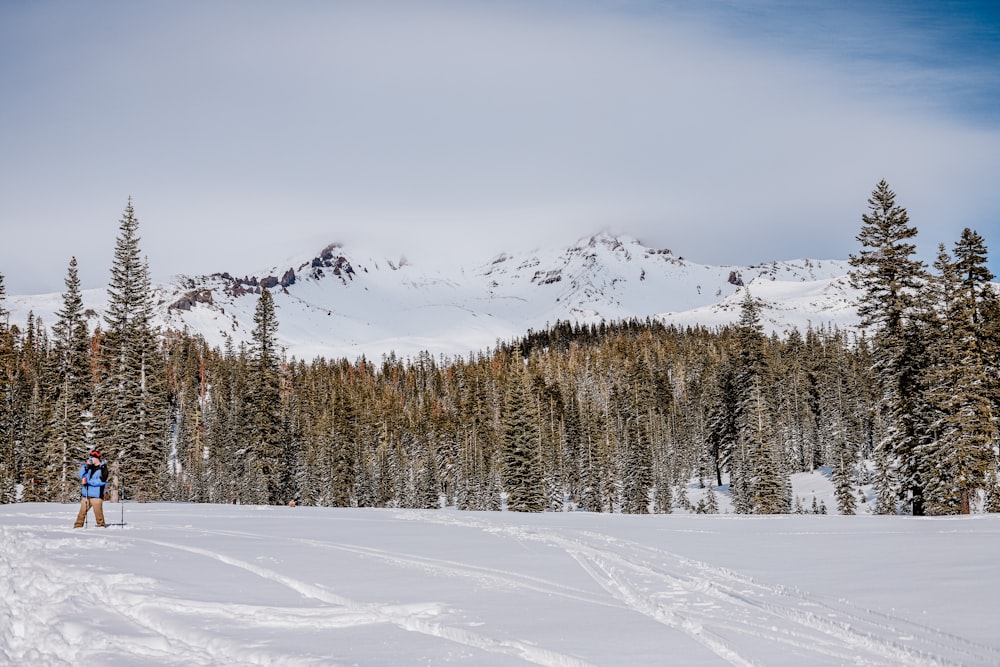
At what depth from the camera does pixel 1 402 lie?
214 feet

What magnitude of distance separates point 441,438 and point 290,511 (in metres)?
78.0

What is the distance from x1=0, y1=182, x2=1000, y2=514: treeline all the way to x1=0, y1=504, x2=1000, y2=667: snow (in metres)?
15.9

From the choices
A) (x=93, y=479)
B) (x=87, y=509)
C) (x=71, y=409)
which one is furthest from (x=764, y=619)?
(x=71, y=409)

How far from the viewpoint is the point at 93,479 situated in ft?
67.3

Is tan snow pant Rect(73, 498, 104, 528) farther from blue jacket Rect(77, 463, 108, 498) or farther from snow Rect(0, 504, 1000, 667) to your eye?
snow Rect(0, 504, 1000, 667)

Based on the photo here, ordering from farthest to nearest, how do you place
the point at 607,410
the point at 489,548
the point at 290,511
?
the point at 607,410 < the point at 290,511 < the point at 489,548

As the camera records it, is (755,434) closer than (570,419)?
Yes

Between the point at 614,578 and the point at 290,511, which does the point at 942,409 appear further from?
the point at 290,511

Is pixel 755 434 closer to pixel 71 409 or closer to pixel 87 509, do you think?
pixel 87 509

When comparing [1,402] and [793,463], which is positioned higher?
[1,402]

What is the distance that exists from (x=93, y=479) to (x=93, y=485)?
28 centimetres

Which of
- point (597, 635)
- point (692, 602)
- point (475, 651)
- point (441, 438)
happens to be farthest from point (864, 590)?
point (441, 438)

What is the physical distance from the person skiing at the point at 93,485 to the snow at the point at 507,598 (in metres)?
2.09

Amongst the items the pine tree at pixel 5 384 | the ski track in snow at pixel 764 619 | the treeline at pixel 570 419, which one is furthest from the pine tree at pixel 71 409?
the ski track in snow at pixel 764 619
